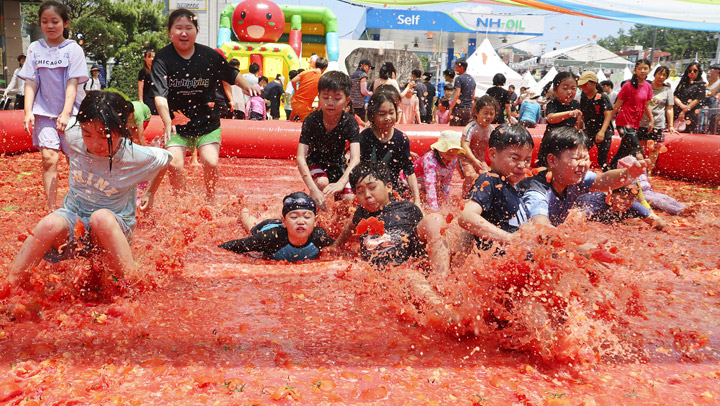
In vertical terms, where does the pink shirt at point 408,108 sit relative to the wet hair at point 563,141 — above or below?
above

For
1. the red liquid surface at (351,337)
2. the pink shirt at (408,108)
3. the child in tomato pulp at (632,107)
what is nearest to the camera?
the red liquid surface at (351,337)

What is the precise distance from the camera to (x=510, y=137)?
3502 mm

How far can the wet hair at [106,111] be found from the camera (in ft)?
10.5

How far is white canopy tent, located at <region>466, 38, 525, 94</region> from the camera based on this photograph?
25266 millimetres

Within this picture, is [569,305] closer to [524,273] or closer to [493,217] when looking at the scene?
[524,273]

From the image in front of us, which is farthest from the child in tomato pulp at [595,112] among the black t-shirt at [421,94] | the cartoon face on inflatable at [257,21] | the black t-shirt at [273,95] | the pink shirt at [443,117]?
the cartoon face on inflatable at [257,21]

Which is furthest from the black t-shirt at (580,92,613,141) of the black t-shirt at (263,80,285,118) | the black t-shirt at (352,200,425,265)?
the black t-shirt at (263,80,285,118)

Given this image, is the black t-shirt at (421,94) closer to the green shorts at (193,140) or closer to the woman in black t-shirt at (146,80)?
the woman in black t-shirt at (146,80)

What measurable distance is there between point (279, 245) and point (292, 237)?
128 millimetres

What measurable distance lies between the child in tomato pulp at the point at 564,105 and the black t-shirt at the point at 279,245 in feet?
11.8

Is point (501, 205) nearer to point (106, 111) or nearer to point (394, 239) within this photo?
point (394, 239)

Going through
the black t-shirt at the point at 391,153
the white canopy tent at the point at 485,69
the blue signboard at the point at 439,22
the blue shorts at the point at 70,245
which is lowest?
the blue shorts at the point at 70,245

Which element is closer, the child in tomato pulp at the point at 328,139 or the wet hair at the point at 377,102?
the child in tomato pulp at the point at 328,139

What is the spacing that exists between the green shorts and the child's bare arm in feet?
9.20
